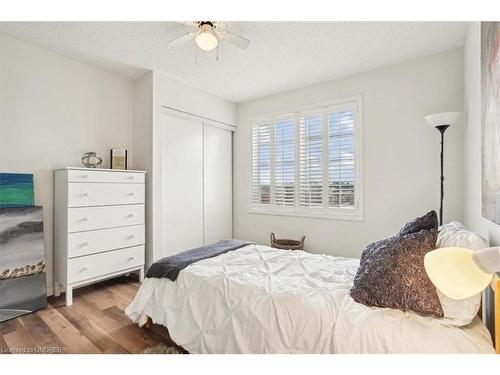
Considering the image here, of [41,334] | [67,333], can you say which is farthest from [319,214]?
[41,334]

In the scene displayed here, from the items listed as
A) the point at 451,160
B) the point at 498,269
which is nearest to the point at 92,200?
the point at 498,269

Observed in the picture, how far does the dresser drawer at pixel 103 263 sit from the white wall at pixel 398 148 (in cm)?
221

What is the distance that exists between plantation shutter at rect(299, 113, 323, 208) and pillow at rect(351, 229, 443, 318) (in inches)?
83.4

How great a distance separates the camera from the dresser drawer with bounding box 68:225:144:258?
99.2 inches

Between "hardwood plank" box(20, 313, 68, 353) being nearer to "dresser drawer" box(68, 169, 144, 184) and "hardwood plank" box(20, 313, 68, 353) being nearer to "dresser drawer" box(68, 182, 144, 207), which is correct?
"dresser drawer" box(68, 182, 144, 207)

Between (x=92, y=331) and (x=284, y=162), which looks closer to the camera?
(x=92, y=331)

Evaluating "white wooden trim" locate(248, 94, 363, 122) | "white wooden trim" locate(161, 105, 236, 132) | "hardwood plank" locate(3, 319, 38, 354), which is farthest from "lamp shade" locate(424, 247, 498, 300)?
"white wooden trim" locate(161, 105, 236, 132)

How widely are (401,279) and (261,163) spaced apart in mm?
2978

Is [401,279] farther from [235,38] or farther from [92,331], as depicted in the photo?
[92,331]

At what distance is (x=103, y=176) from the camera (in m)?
2.72

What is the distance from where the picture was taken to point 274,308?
1.44m

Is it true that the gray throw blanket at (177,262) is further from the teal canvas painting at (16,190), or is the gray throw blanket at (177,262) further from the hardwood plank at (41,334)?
the teal canvas painting at (16,190)
